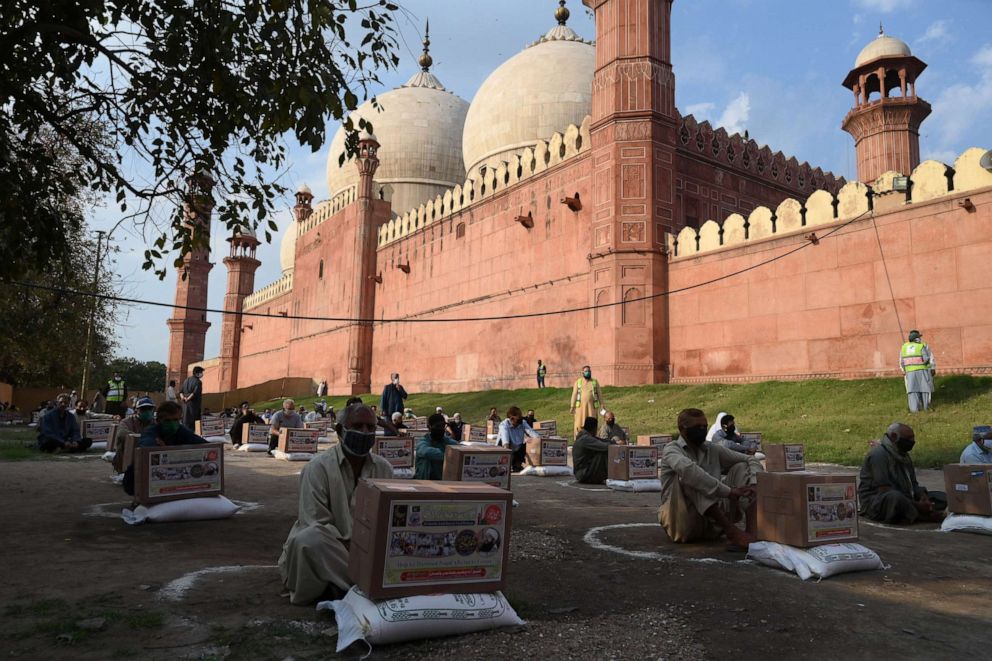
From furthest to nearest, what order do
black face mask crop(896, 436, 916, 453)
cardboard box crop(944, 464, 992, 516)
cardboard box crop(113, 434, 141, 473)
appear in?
cardboard box crop(113, 434, 141, 473), black face mask crop(896, 436, 916, 453), cardboard box crop(944, 464, 992, 516)

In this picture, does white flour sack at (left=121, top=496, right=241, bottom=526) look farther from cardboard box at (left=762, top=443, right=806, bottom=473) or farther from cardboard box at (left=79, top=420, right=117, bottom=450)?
cardboard box at (left=79, top=420, right=117, bottom=450)

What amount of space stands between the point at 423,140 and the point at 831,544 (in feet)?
125

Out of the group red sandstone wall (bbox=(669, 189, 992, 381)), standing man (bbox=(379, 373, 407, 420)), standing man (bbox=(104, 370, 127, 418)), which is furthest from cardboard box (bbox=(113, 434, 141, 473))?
red sandstone wall (bbox=(669, 189, 992, 381))

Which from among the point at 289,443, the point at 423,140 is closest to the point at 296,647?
the point at 289,443

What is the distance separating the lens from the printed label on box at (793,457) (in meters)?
9.41

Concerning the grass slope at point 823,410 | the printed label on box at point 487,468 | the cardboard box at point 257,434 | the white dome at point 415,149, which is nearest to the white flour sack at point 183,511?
the printed label on box at point 487,468

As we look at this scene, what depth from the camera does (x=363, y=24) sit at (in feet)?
20.1

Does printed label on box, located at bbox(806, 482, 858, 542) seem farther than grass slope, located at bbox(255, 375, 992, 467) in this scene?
No

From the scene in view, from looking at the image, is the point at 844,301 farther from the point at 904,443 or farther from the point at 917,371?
the point at 904,443

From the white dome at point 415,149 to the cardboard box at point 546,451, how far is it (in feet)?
95.0

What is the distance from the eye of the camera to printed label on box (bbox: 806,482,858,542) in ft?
15.3

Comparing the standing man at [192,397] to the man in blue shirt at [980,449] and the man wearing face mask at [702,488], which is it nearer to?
the man wearing face mask at [702,488]

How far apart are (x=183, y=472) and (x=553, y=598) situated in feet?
13.8

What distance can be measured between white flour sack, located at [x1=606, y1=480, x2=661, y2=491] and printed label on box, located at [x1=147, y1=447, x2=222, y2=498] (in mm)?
5084
